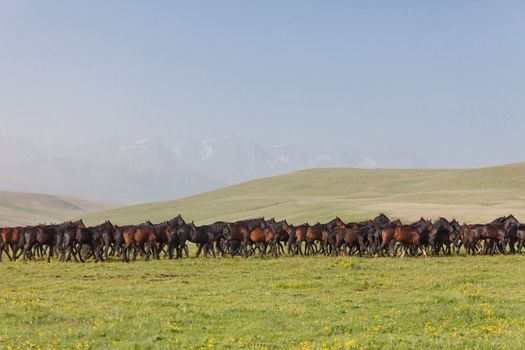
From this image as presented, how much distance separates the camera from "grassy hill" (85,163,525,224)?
70.6 metres

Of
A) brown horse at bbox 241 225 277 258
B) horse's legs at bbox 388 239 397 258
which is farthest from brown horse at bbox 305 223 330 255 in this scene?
horse's legs at bbox 388 239 397 258

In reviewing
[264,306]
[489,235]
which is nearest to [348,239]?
[489,235]

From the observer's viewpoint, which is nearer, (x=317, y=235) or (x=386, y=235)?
(x=386, y=235)

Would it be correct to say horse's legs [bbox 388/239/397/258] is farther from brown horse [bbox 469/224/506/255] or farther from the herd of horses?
brown horse [bbox 469/224/506/255]

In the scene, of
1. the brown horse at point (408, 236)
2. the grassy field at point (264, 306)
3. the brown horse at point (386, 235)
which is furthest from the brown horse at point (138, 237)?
the brown horse at point (408, 236)

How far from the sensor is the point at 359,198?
338ft

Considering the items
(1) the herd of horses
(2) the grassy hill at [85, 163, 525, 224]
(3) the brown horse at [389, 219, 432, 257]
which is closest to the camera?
(1) the herd of horses

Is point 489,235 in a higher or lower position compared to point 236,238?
lower

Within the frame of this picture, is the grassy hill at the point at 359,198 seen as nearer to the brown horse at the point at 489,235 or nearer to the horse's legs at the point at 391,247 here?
the brown horse at the point at 489,235

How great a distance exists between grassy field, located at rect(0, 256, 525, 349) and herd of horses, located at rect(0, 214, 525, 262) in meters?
4.01

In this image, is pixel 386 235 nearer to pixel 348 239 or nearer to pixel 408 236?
pixel 408 236

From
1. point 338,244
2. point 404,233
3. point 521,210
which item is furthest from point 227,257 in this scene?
point 521,210

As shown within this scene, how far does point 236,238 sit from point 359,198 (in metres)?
72.1

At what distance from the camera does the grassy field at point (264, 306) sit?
12.8 m
